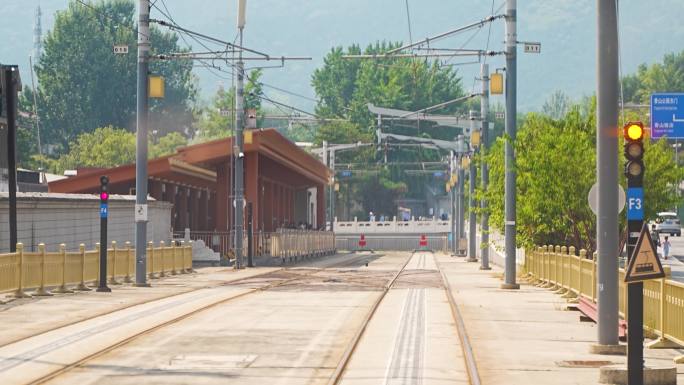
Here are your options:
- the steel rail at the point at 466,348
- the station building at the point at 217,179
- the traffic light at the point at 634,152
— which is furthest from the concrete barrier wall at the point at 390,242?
the traffic light at the point at 634,152

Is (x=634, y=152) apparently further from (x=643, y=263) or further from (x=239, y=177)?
(x=239, y=177)

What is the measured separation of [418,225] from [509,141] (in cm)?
9287

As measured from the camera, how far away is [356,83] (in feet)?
584

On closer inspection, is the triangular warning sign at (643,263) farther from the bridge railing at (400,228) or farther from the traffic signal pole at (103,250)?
the bridge railing at (400,228)

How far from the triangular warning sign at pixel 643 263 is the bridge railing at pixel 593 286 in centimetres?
451

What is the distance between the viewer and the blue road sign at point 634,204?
16989mm

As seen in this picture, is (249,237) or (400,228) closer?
(249,237)

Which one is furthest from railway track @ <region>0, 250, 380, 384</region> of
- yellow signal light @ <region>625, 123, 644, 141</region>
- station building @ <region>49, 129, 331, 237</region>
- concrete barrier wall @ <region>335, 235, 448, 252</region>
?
concrete barrier wall @ <region>335, 235, 448, 252</region>

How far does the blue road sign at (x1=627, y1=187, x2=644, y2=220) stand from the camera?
55.7 feet

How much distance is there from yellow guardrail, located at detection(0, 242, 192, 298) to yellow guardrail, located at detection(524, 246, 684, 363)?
13.4 m

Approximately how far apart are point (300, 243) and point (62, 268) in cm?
4372

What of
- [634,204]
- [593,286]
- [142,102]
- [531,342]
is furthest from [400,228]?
[634,204]

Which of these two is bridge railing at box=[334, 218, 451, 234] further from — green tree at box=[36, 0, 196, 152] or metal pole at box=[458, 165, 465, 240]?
green tree at box=[36, 0, 196, 152]

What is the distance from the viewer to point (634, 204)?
671 inches
